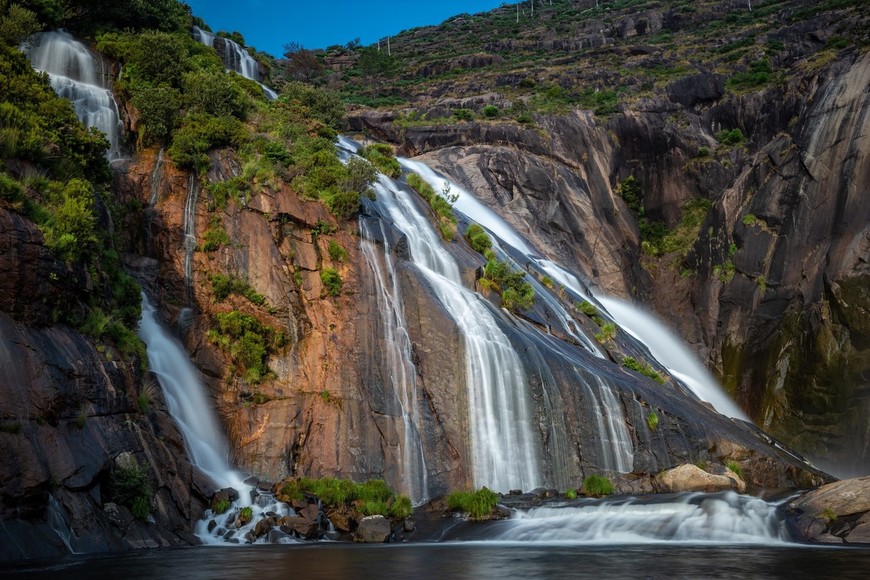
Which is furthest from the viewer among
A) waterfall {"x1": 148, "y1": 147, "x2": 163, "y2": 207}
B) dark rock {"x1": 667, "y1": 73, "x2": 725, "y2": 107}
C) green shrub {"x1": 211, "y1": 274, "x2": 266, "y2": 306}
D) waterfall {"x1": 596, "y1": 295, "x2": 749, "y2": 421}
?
dark rock {"x1": 667, "y1": 73, "x2": 725, "y2": 107}

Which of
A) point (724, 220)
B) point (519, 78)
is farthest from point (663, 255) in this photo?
point (519, 78)

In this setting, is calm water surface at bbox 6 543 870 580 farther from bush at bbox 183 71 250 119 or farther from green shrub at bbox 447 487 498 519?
bush at bbox 183 71 250 119

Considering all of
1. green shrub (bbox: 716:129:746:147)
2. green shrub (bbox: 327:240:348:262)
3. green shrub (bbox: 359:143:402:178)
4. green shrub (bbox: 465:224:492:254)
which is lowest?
green shrub (bbox: 327:240:348:262)

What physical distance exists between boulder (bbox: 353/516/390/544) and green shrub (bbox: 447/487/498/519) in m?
2.54

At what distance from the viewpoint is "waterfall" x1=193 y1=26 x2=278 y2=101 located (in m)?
43.3

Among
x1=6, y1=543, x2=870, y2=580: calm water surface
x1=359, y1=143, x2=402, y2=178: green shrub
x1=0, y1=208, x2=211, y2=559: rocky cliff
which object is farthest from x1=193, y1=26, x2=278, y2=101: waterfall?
x1=6, y1=543, x2=870, y2=580: calm water surface

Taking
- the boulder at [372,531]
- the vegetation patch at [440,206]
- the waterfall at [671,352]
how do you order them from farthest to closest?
the waterfall at [671,352], the vegetation patch at [440,206], the boulder at [372,531]

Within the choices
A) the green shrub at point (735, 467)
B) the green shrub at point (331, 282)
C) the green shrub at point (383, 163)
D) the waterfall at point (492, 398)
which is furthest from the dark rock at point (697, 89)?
the green shrub at point (331, 282)

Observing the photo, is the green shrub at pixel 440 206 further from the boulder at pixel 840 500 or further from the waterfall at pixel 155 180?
the boulder at pixel 840 500


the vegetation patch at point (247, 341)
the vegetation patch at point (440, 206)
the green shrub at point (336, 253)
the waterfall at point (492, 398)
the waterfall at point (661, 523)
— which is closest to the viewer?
the waterfall at point (661, 523)

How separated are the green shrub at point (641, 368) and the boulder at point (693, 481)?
7394 mm

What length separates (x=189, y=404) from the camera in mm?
A: 20891

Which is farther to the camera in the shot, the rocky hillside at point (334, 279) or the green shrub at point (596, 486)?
the green shrub at point (596, 486)

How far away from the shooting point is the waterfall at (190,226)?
80.2 ft
